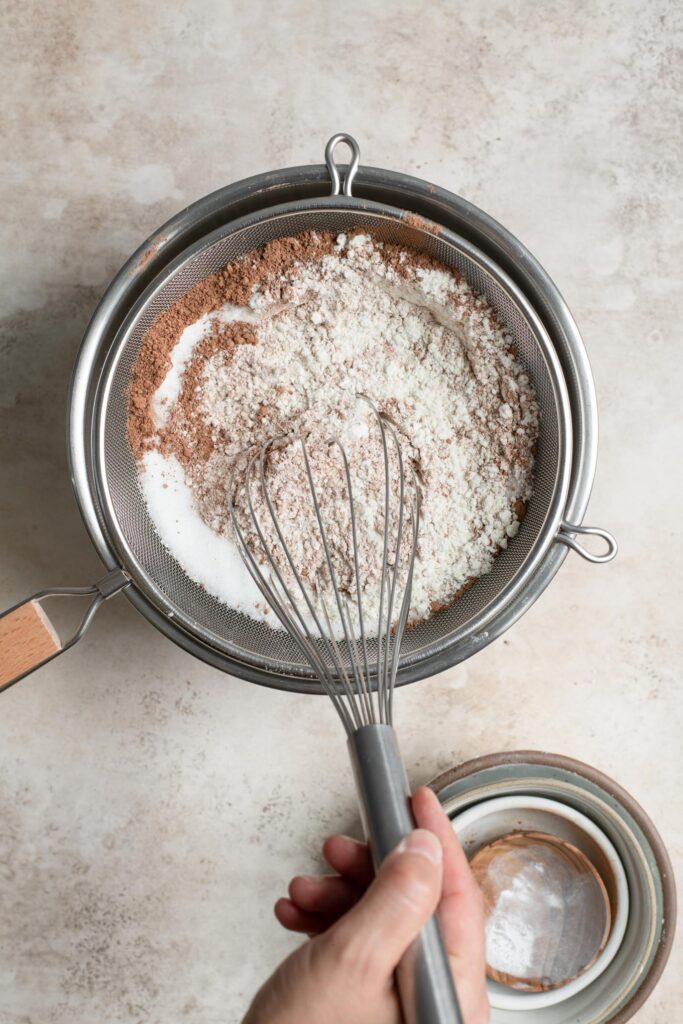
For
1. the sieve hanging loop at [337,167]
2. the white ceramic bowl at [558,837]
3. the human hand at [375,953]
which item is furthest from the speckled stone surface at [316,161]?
the human hand at [375,953]

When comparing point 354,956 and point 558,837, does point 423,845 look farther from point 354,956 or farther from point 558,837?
point 558,837

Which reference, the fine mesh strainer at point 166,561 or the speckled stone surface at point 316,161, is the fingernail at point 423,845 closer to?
the fine mesh strainer at point 166,561

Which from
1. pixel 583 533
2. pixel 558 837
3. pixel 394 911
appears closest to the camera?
pixel 394 911

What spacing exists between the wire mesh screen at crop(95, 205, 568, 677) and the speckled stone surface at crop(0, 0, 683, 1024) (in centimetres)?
15

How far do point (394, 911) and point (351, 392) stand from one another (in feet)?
1.74

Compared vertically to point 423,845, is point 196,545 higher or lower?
higher

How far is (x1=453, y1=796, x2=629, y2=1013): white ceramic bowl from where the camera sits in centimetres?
90

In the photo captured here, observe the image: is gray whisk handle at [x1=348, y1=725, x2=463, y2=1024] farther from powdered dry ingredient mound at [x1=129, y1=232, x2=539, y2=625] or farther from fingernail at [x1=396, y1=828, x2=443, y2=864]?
powdered dry ingredient mound at [x1=129, y1=232, x2=539, y2=625]

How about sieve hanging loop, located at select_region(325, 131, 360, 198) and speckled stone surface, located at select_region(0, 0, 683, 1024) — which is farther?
speckled stone surface, located at select_region(0, 0, 683, 1024)

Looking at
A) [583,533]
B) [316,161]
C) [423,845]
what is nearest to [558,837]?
[583,533]

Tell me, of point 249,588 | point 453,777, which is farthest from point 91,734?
point 453,777

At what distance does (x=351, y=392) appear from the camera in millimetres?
876

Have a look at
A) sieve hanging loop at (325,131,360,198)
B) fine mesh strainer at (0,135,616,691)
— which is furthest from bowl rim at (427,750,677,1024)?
sieve hanging loop at (325,131,360,198)

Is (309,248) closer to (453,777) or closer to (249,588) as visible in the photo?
(249,588)
